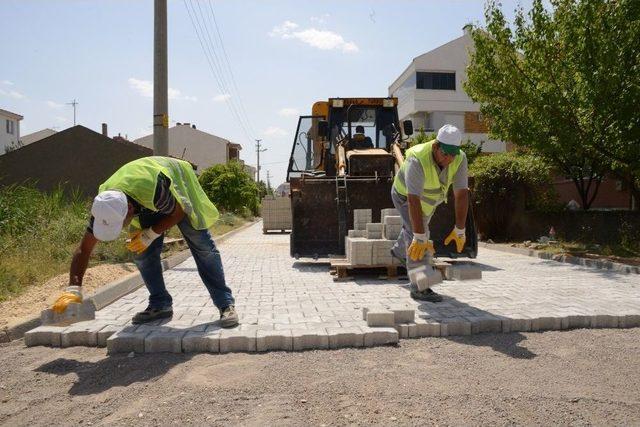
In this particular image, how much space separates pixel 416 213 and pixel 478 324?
1209mm

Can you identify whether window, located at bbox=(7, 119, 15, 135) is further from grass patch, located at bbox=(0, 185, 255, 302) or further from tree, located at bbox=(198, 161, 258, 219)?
grass patch, located at bbox=(0, 185, 255, 302)

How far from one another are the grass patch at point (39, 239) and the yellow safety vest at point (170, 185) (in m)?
2.49

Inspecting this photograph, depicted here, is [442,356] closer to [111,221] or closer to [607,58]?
[111,221]

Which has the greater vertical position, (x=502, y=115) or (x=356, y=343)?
(x=502, y=115)

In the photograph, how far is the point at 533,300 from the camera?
5629 millimetres

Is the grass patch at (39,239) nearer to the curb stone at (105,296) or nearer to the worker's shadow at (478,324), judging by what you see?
the curb stone at (105,296)

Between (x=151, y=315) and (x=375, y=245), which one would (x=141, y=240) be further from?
(x=375, y=245)

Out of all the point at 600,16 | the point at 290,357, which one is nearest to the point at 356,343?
the point at 290,357

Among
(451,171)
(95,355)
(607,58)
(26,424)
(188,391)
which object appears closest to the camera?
(26,424)

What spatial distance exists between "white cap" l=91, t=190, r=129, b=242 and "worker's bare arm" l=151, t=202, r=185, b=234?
436mm

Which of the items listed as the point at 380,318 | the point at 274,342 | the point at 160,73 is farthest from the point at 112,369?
the point at 160,73

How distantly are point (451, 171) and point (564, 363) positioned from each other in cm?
228

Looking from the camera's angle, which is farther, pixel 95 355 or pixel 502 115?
pixel 502 115

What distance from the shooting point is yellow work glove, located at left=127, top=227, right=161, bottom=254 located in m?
4.12
